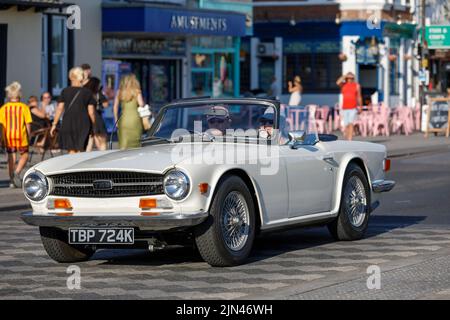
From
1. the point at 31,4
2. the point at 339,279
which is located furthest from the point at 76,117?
the point at 31,4

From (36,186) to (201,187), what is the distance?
4.96 feet

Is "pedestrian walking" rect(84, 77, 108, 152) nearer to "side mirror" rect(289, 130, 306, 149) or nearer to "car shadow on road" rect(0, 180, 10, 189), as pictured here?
"car shadow on road" rect(0, 180, 10, 189)

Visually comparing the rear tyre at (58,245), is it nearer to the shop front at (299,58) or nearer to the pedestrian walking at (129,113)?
the pedestrian walking at (129,113)

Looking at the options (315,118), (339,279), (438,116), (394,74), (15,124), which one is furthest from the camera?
(394,74)

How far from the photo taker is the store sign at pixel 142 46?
3378cm

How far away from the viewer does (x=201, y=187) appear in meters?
10.3

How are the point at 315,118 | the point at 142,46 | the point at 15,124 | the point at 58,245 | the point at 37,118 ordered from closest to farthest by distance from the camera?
the point at 58,245 → the point at 15,124 → the point at 37,118 → the point at 142,46 → the point at 315,118

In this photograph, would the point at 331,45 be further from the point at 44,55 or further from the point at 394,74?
the point at 44,55

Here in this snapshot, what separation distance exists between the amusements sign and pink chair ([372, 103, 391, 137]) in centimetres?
123

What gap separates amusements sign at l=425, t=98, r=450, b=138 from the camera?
123ft

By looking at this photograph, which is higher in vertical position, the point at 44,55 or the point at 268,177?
the point at 44,55

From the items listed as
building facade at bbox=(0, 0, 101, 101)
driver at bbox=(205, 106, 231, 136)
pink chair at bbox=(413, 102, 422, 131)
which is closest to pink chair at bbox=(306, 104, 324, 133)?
building facade at bbox=(0, 0, 101, 101)
